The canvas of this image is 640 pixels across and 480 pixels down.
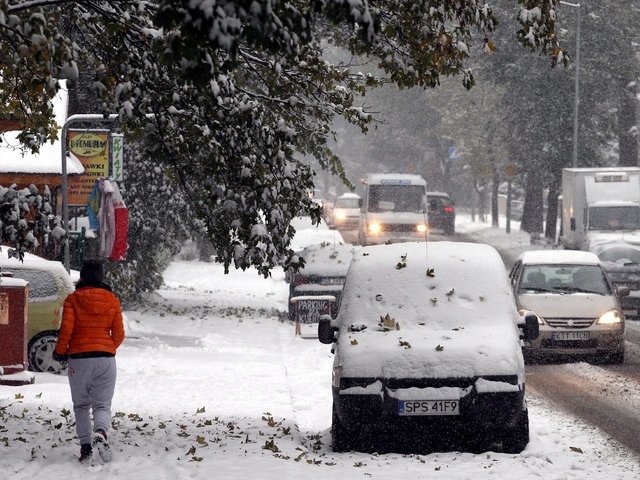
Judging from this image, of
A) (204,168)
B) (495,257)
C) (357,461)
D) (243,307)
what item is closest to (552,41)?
(495,257)

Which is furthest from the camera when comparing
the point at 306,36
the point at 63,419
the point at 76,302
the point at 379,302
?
the point at 63,419

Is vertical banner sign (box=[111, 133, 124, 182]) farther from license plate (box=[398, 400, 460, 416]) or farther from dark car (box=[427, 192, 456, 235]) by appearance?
dark car (box=[427, 192, 456, 235])

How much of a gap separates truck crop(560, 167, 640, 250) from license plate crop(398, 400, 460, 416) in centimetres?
2228

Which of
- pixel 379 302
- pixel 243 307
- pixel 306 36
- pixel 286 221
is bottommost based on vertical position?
pixel 243 307

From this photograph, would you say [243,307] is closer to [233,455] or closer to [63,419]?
[63,419]

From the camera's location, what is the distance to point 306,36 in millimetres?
5812

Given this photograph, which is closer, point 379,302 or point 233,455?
point 233,455

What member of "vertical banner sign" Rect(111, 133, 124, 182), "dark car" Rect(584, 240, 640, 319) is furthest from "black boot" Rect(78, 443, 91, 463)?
"dark car" Rect(584, 240, 640, 319)

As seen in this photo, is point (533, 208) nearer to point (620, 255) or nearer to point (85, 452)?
point (620, 255)

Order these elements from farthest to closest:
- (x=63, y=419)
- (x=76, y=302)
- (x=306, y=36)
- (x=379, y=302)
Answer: (x=63, y=419)
(x=379, y=302)
(x=76, y=302)
(x=306, y=36)

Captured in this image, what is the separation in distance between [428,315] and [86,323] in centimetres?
301

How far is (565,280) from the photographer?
17.6m

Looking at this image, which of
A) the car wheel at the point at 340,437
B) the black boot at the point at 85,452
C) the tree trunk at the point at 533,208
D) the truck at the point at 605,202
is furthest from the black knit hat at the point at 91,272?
the tree trunk at the point at 533,208

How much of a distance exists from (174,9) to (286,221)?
480 centimetres
